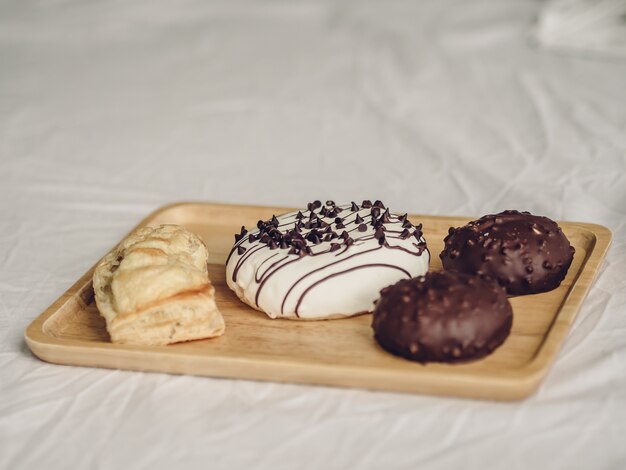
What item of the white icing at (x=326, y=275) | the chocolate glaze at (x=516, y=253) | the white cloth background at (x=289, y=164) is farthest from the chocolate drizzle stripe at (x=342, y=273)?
the white cloth background at (x=289, y=164)

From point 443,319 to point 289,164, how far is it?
7.08ft

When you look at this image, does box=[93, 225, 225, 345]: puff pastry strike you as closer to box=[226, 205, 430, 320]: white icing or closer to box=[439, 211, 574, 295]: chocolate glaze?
box=[226, 205, 430, 320]: white icing

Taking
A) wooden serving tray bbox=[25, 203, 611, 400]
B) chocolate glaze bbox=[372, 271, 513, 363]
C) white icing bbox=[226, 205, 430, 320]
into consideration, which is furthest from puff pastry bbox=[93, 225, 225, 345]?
chocolate glaze bbox=[372, 271, 513, 363]

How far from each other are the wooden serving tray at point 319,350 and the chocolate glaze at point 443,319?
0.13 feet

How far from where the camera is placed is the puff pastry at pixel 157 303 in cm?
260

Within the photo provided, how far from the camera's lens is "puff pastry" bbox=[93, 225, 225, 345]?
2.60 metres

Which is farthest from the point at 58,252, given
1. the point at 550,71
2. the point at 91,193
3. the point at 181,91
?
the point at 550,71

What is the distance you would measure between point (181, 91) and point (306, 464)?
10.7ft

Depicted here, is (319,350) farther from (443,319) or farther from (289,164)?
(289,164)

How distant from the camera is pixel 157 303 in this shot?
2598 millimetres

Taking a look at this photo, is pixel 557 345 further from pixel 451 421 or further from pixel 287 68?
pixel 287 68

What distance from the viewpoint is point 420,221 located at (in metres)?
3.40

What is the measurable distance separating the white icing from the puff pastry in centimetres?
18

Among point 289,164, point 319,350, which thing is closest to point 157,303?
point 319,350
